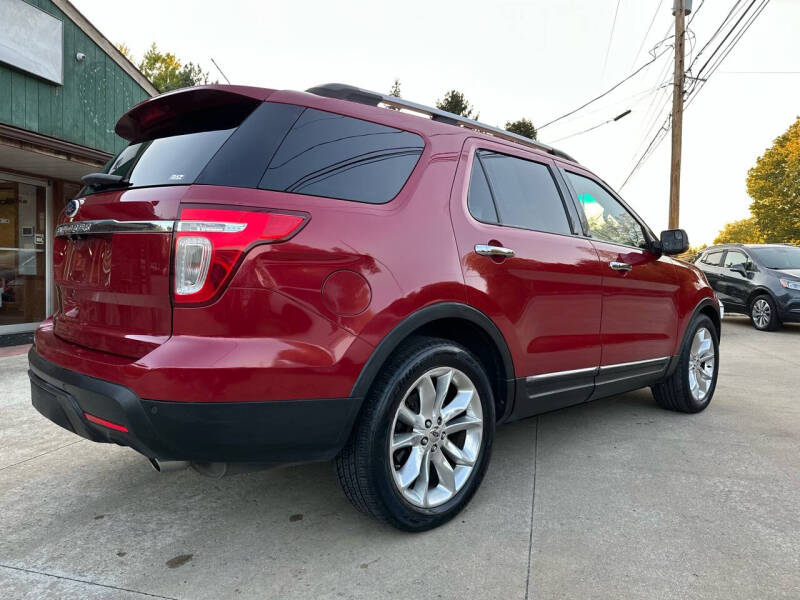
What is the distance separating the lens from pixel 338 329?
207 cm

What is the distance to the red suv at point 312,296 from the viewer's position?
1.92m

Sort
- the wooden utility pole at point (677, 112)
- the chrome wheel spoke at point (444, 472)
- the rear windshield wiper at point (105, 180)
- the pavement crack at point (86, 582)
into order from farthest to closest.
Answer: the wooden utility pole at point (677, 112) < the chrome wheel spoke at point (444, 472) < the rear windshield wiper at point (105, 180) < the pavement crack at point (86, 582)

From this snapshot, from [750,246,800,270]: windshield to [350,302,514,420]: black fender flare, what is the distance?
1084 centimetres

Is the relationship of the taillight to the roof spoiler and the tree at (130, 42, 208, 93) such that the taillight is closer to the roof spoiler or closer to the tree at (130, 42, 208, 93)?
the roof spoiler

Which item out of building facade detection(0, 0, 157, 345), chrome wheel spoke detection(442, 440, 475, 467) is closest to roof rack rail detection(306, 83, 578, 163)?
chrome wheel spoke detection(442, 440, 475, 467)

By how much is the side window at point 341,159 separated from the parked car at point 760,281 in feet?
35.6

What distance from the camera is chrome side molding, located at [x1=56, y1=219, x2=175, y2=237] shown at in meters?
1.98

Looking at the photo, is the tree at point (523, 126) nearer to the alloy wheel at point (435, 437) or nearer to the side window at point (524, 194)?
the side window at point (524, 194)

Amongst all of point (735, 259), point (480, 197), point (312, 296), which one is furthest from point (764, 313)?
point (312, 296)

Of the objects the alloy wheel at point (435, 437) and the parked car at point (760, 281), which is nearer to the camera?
the alloy wheel at point (435, 437)

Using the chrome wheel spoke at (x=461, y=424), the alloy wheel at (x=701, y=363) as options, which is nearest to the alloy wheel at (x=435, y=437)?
the chrome wheel spoke at (x=461, y=424)

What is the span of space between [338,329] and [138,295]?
0.72 m

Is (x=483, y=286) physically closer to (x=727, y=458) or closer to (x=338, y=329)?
(x=338, y=329)

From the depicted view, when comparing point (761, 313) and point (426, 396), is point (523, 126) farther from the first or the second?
point (426, 396)
